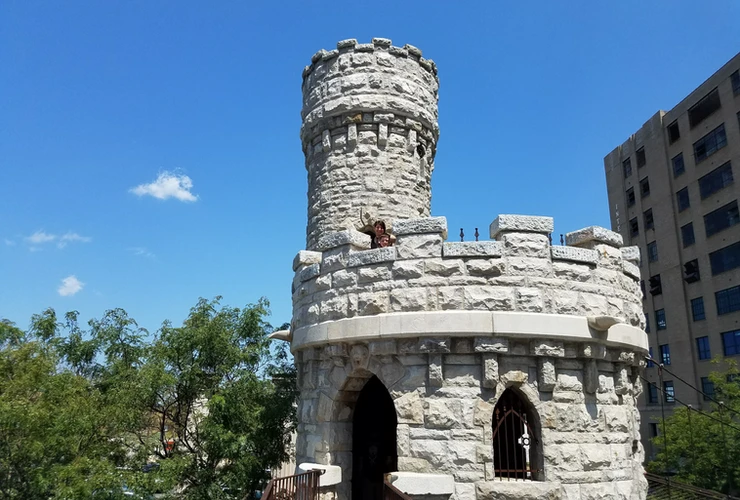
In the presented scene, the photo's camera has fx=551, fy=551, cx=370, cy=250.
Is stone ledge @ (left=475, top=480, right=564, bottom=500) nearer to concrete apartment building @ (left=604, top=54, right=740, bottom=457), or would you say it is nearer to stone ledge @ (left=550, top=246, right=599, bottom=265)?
stone ledge @ (left=550, top=246, right=599, bottom=265)

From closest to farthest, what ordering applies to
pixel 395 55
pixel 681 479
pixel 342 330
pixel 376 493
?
pixel 342 330, pixel 376 493, pixel 395 55, pixel 681 479

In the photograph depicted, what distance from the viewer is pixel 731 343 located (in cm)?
3111

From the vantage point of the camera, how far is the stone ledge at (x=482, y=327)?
7.28 metres

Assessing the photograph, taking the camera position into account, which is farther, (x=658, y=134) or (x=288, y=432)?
(x=658, y=134)

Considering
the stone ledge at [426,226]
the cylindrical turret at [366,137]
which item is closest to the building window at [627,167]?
the cylindrical turret at [366,137]

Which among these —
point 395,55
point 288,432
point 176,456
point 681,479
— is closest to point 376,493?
point 288,432

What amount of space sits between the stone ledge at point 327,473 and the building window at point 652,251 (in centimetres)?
Result: 3668

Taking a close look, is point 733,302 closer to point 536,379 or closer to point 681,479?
point 681,479

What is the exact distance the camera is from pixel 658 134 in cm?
3875

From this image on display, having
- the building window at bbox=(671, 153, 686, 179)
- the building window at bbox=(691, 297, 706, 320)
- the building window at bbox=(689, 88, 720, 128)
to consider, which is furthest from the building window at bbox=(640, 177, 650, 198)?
the building window at bbox=(691, 297, 706, 320)

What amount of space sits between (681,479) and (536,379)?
61.6 feet

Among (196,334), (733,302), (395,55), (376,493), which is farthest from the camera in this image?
(733,302)

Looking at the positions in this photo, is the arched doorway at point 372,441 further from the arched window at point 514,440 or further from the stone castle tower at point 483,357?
the arched window at point 514,440

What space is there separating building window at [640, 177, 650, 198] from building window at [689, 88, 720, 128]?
561cm
